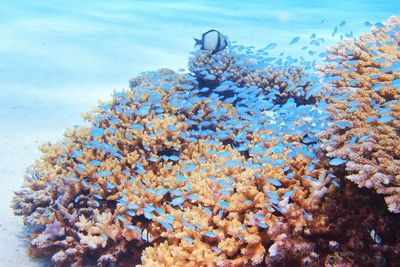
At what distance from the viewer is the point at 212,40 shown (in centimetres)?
516

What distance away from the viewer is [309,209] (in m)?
3.11

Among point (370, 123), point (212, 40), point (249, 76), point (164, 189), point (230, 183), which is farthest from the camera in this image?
point (249, 76)

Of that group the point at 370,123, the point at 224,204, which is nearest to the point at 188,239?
the point at 224,204

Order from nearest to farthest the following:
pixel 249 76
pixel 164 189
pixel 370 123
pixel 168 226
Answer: pixel 370 123
pixel 168 226
pixel 164 189
pixel 249 76

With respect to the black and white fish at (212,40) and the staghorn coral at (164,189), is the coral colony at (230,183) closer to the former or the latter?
the staghorn coral at (164,189)

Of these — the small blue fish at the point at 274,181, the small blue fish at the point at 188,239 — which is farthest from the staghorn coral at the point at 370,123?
the small blue fish at the point at 188,239

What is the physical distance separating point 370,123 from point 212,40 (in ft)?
9.20

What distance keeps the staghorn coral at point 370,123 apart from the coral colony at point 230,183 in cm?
1

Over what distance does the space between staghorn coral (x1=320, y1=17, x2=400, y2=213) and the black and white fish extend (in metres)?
→ 1.81

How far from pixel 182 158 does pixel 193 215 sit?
1.21m

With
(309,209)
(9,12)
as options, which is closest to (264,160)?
(309,209)

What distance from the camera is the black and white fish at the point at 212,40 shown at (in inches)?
201

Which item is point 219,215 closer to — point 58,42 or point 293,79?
point 293,79

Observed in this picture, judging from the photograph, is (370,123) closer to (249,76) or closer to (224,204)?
(224,204)
